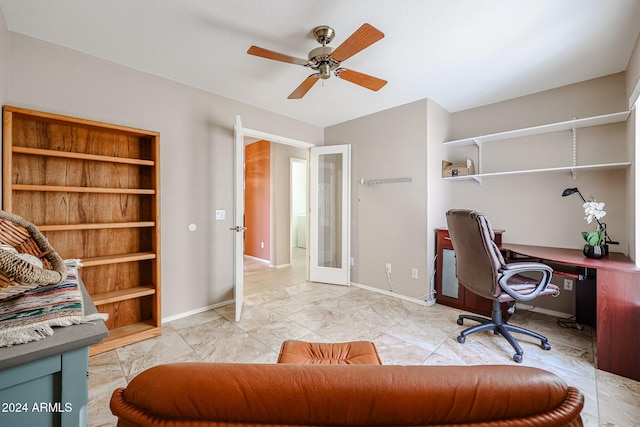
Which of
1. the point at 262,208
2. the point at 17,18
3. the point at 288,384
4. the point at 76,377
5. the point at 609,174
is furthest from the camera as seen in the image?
the point at 262,208

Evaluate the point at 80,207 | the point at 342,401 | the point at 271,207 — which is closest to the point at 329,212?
the point at 271,207

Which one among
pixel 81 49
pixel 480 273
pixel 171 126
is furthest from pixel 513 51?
pixel 81 49

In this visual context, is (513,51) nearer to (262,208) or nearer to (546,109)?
(546,109)

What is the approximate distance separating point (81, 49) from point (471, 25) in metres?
3.00

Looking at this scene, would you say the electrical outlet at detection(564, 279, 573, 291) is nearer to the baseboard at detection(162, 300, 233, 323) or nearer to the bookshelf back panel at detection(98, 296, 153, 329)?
the baseboard at detection(162, 300, 233, 323)

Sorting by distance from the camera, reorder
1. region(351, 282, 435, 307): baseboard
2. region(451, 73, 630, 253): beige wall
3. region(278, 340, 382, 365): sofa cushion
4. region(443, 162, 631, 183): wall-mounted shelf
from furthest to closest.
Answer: region(351, 282, 435, 307): baseboard
region(451, 73, 630, 253): beige wall
region(443, 162, 631, 183): wall-mounted shelf
region(278, 340, 382, 365): sofa cushion

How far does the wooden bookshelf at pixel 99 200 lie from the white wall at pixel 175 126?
17 centimetres

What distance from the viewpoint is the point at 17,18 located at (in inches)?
70.8

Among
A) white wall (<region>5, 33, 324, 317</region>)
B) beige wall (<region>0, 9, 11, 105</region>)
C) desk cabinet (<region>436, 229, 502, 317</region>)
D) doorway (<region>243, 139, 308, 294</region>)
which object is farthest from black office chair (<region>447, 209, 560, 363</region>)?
beige wall (<region>0, 9, 11, 105</region>)

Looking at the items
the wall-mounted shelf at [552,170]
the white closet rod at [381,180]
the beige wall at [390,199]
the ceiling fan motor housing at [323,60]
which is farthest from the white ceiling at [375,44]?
the white closet rod at [381,180]

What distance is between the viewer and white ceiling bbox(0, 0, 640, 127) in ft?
5.57

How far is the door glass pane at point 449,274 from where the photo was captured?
3.00 meters

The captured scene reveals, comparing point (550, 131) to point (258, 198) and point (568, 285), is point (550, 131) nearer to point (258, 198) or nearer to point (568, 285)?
point (568, 285)

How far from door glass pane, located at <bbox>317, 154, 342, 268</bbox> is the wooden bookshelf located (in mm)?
2283
